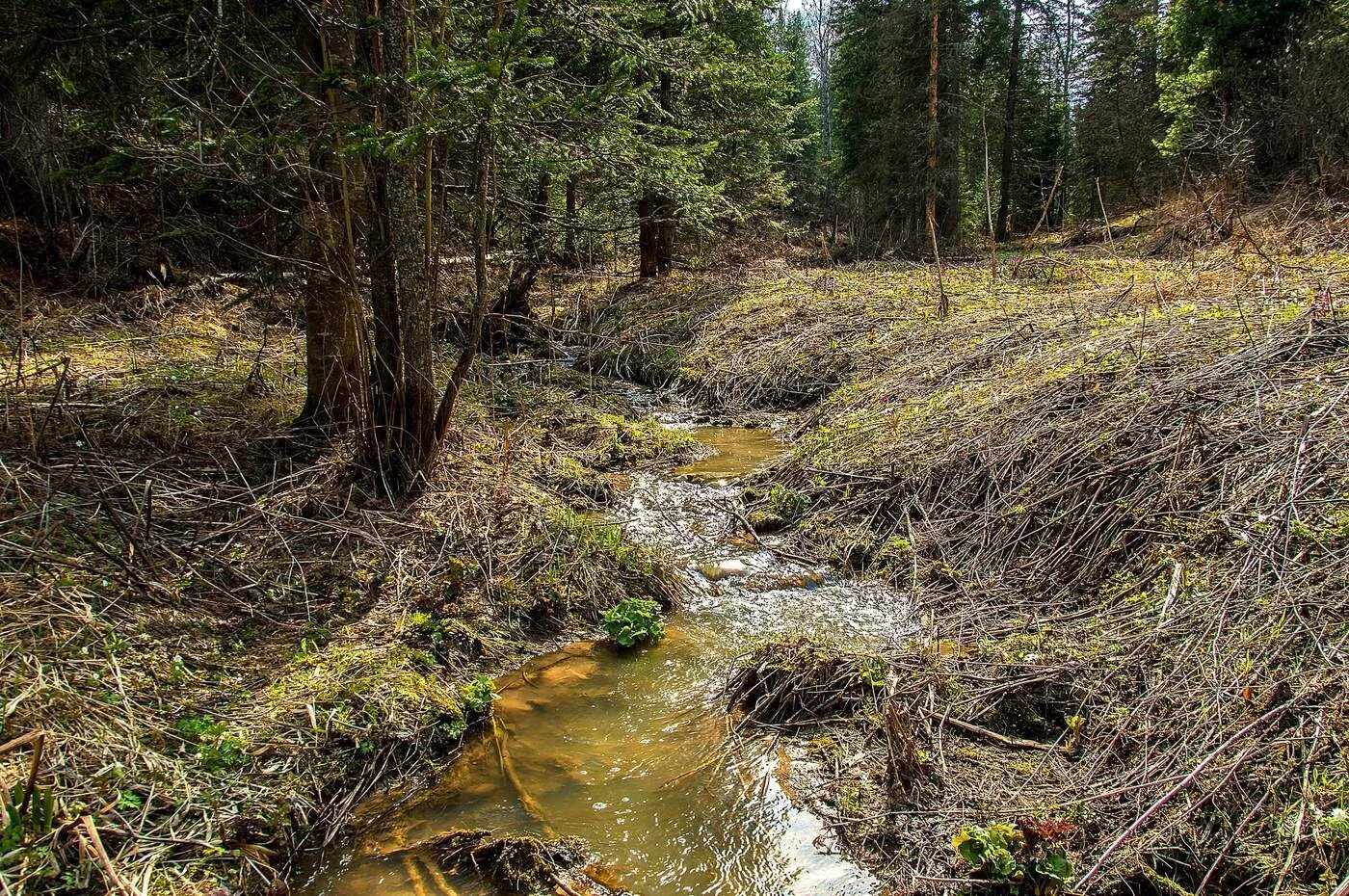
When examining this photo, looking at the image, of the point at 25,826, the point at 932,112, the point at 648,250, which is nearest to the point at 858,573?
the point at 25,826

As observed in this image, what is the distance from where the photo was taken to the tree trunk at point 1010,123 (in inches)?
949

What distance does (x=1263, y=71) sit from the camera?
692 inches

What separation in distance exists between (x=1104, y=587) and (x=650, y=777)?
9.73ft

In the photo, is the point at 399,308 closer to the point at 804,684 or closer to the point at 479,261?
the point at 479,261

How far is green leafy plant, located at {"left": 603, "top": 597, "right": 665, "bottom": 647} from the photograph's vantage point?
4.73 m

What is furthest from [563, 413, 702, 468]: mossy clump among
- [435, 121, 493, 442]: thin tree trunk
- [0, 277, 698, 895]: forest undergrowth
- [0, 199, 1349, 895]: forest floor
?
[435, 121, 493, 442]: thin tree trunk

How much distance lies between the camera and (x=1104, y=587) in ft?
14.4

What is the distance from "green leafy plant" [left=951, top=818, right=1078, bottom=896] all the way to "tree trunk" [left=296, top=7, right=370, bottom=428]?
14.4 ft

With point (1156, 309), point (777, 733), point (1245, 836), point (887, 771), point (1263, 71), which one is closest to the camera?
point (1245, 836)

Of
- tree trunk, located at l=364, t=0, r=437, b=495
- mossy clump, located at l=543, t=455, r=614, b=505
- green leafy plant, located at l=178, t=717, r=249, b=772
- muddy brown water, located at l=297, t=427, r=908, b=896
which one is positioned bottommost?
muddy brown water, located at l=297, t=427, r=908, b=896

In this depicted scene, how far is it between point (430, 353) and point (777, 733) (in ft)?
11.4

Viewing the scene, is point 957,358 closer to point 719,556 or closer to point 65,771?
point 719,556

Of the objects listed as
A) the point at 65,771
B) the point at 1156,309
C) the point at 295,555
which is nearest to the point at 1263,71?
the point at 1156,309

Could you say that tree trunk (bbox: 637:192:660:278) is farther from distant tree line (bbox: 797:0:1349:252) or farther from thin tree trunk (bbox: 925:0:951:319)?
thin tree trunk (bbox: 925:0:951:319)
